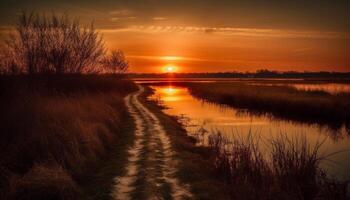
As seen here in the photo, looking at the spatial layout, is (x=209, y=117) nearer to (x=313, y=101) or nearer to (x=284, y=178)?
(x=313, y=101)

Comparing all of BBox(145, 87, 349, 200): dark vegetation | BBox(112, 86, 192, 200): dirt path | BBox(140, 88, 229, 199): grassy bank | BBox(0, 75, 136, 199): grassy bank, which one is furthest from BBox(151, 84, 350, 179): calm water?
BBox(0, 75, 136, 199): grassy bank

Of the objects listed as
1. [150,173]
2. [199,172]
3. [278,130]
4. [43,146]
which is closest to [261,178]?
[199,172]

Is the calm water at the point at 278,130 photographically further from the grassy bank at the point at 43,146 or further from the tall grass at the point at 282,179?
the grassy bank at the point at 43,146

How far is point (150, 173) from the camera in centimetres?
888

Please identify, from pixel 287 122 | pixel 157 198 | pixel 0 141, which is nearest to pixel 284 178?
pixel 157 198

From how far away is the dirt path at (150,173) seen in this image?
742cm

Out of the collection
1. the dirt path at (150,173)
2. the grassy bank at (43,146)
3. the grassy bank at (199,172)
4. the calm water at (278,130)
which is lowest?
the calm water at (278,130)

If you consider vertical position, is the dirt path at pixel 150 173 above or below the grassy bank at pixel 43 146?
below

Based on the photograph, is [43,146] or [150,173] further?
[43,146]

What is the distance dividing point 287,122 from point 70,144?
678 inches

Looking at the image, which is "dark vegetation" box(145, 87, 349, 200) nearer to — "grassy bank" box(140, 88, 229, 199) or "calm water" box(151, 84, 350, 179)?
"grassy bank" box(140, 88, 229, 199)

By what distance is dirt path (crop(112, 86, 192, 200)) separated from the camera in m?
7.42

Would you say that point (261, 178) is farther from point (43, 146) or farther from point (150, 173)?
point (43, 146)

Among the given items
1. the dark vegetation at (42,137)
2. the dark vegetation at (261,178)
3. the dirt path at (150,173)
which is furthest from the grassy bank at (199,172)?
the dark vegetation at (42,137)
